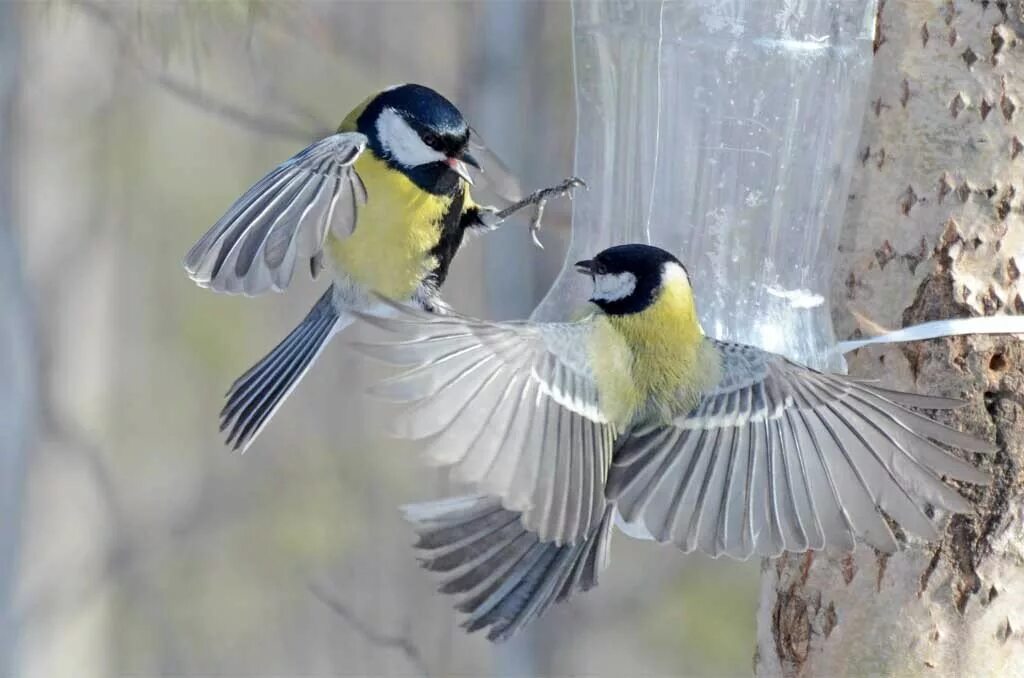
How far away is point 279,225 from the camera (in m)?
1.76

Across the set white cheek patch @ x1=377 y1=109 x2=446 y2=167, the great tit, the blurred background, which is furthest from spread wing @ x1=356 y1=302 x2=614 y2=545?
the blurred background

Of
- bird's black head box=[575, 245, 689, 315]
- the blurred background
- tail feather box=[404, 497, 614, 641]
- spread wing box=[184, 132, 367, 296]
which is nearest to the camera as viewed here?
spread wing box=[184, 132, 367, 296]

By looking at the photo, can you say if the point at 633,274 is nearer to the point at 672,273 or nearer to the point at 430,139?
the point at 672,273

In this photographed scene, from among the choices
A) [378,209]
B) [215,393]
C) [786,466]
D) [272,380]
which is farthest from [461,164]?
[215,393]

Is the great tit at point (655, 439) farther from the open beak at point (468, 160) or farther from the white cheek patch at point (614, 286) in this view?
the open beak at point (468, 160)

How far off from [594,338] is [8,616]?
2.32 metres

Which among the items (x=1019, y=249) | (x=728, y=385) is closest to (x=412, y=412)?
(x=728, y=385)

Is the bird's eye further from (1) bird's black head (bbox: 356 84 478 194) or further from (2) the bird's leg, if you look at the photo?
(2) the bird's leg

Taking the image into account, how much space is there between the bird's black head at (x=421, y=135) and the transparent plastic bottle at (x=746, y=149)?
31cm

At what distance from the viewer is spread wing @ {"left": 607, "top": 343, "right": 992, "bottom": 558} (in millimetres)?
1668

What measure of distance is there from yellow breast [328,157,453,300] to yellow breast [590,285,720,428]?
1.46 feet

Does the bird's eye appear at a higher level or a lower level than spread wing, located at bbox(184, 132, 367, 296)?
higher

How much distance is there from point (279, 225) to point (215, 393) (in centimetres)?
346

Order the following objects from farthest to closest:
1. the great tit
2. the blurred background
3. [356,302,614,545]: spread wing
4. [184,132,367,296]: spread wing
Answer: the blurred background
[184,132,367,296]: spread wing
the great tit
[356,302,614,545]: spread wing
